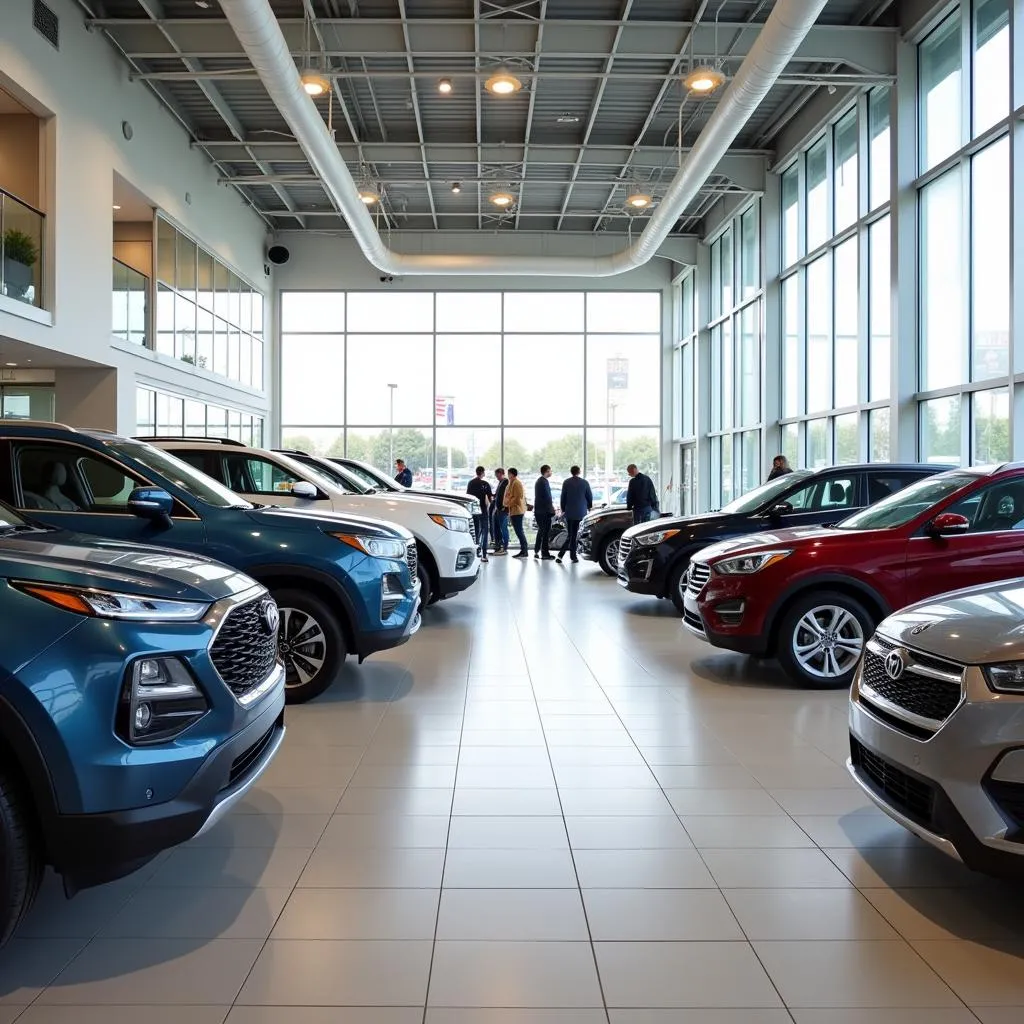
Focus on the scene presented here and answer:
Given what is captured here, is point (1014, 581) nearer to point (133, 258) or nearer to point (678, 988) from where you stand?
point (678, 988)

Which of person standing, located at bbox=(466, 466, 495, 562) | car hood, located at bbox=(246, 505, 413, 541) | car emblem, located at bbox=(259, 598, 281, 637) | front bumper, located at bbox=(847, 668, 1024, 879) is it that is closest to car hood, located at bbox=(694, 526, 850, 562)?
car hood, located at bbox=(246, 505, 413, 541)

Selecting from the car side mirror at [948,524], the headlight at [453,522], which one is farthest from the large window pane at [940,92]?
the headlight at [453,522]

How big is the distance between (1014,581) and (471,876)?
2352 mm

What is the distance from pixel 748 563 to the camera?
651 centimetres

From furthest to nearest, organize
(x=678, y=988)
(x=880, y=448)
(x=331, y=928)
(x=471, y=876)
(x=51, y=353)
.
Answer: (x=880, y=448) < (x=51, y=353) < (x=471, y=876) < (x=331, y=928) < (x=678, y=988)

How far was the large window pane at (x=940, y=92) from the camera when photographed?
12.1 metres

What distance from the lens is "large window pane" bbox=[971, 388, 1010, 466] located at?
1084cm

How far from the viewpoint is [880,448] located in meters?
14.1

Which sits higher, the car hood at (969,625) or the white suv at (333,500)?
the white suv at (333,500)

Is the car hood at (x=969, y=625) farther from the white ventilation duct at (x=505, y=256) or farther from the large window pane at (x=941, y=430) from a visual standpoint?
the large window pane at (x=941, y=430)

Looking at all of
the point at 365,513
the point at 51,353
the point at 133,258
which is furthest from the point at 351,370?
the point at 365,513

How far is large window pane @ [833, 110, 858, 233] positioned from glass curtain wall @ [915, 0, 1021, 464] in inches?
82.3

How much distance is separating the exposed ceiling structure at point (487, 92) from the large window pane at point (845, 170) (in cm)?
79

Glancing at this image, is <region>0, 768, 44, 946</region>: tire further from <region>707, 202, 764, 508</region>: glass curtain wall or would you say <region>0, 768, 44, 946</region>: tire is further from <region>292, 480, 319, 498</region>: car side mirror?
<region>707, 202, 764, 508</region>: glass curtain wall
